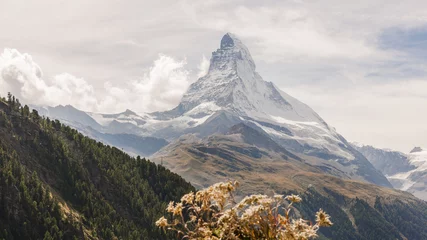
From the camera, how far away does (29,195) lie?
518 feet

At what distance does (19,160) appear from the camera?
18375 centimetres

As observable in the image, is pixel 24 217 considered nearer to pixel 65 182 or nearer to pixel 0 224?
pixel 0 224

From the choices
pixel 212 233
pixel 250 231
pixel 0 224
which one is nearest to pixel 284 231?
pixel 250 231

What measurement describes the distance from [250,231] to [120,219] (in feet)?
652

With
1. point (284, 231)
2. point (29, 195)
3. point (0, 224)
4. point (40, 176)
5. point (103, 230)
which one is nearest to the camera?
point (284, 231)

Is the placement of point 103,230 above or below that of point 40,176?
below

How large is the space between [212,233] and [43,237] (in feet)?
526

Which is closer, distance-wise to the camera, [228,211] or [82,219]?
[228,211]

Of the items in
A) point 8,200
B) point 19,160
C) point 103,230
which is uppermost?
point 19,160

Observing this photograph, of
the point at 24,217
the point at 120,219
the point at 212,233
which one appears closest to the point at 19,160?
the point at 24,217

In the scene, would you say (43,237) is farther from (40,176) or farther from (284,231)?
(284,231)

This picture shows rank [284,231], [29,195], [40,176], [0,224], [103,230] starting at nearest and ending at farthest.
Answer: [284,231] → [0,224] → [29,195] → [103,230] → [40,176]

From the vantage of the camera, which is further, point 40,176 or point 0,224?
point 40,176

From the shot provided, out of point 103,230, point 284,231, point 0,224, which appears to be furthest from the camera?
point 103,230
